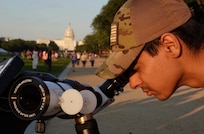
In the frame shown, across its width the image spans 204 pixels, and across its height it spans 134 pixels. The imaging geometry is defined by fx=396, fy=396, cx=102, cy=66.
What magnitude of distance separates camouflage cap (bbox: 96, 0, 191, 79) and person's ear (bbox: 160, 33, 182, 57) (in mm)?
24

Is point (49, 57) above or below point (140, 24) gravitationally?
below

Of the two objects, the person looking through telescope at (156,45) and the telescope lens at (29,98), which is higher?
the person looking through telescope at (156,45)

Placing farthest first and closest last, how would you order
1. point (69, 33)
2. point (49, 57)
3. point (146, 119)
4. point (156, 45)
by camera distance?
1. point (69, 33)
2. point (49, 57)
3. point (146, 119)
4. point (156, 45)

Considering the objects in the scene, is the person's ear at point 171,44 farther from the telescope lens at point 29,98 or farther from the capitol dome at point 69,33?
the capitol dome at point 69,33

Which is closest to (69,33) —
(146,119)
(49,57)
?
(49,57)

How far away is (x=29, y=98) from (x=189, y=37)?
646mm

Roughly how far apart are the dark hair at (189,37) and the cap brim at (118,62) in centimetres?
5

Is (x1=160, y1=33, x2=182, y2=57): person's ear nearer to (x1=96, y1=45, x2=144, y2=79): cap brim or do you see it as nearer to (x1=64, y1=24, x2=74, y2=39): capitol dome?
(x1=96, y1=45, x2=144, y2=79): cap brim

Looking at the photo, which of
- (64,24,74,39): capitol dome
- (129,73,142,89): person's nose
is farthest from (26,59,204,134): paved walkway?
(64,24,74,39): capitol dome

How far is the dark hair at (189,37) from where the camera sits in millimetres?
1479

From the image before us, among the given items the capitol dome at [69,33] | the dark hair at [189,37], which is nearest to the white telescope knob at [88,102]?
the dark hair at [189,37]

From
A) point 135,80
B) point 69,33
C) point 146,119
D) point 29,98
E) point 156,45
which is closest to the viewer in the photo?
point 29,98

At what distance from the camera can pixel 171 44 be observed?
148 cm

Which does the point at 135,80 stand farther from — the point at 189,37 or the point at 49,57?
the point at 49,57
